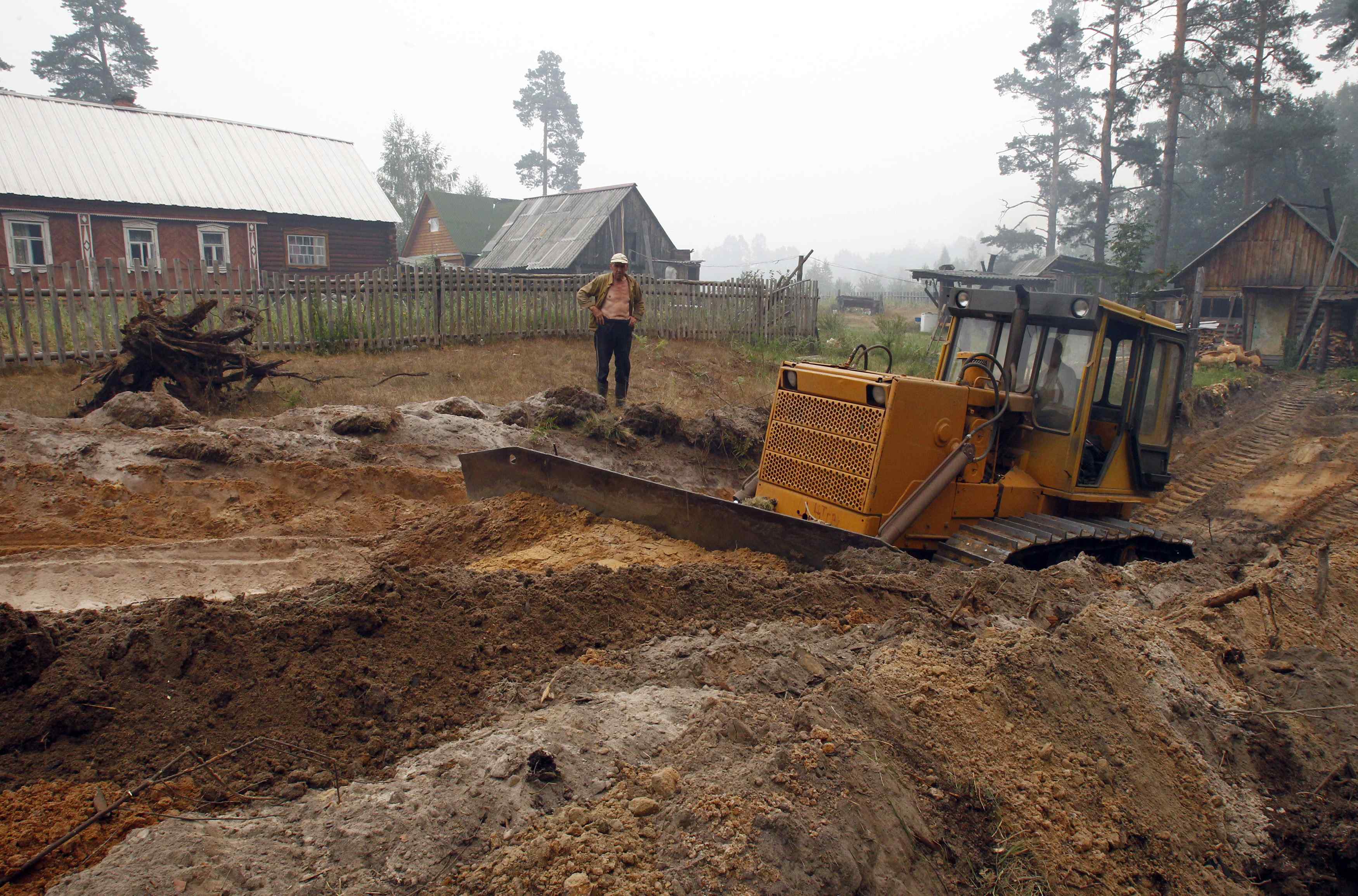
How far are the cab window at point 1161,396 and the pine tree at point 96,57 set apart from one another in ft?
179

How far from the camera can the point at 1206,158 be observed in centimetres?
4906

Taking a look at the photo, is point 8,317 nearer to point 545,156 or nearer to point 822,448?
point 822,448

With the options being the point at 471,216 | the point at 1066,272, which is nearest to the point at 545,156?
the point at 471,216

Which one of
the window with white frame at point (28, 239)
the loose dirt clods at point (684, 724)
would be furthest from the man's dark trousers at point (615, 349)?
the window with white frame at point (28, 239)

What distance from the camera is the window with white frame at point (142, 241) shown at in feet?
83.4

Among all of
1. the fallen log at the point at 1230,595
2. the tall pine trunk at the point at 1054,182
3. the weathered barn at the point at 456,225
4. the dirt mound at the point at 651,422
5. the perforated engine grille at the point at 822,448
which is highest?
the tall pine trunk at the point at 1054,182

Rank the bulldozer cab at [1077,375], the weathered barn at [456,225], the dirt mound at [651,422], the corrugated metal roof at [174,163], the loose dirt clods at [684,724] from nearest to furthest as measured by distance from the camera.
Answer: the loose dirt clods at [684,724], the bulldozer cab at [1077,375], the dirt mound at [651,422], the corrugated metal roof at [174,163], the weathered barn at [456,225]

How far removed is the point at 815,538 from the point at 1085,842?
286 centimetres

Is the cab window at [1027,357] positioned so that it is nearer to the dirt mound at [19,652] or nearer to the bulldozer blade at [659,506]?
the bulldozer blade at [659,506]

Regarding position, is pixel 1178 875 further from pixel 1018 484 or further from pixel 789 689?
pixel 1018 484

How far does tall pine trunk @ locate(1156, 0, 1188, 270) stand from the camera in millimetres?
33375

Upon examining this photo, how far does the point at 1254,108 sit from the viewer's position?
38.2 meters

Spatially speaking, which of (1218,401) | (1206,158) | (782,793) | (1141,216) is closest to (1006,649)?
(782,793)

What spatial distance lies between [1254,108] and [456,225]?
36248 millimetres
